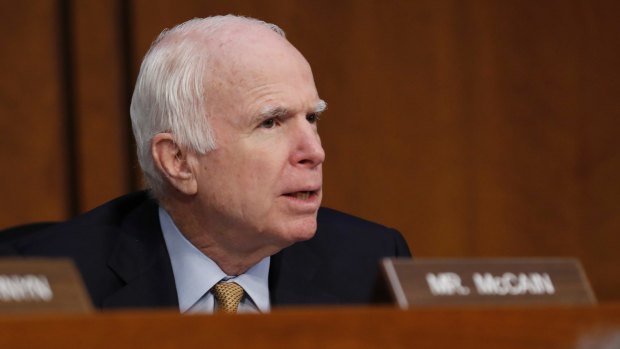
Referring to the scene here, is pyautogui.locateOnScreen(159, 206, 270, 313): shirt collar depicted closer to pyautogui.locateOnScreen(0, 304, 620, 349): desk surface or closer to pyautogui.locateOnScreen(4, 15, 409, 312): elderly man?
pyautogui.locateOnScreen(4, 15, 409, 312): elderly man

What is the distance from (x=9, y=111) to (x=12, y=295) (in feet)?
5.35

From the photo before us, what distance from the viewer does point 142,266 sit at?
177 centimetres

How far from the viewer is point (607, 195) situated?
3027 millimetres

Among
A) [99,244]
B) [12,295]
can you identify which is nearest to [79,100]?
[99,244]

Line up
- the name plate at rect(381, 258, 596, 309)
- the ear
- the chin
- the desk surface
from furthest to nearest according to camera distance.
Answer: the ear < the chin < the name plate at rect(381, 258, 596, 309) < the desk surface

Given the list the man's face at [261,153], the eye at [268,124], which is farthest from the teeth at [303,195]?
the eye at [268,124]

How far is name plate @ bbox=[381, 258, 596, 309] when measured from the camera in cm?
108

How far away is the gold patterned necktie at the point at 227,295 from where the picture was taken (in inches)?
68.8

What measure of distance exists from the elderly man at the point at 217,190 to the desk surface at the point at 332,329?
761 millimetres

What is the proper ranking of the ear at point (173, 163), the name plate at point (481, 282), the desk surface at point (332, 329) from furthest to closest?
the ear at point (173, 163)
the name plate at point (481, 282)
the desk surface at point (332, 329)

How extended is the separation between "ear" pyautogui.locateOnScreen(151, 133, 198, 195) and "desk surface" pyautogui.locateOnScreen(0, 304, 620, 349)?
913 mm

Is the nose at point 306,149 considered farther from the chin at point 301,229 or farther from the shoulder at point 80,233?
the shoulder at point 80,233

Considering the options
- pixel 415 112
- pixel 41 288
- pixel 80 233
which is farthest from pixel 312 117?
pixel 415 112

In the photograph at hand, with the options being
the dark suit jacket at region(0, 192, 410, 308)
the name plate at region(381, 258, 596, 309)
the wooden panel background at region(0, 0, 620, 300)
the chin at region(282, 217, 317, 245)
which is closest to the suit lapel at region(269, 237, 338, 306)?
the dark suit jacket at region(0, 192, 410, 308)
